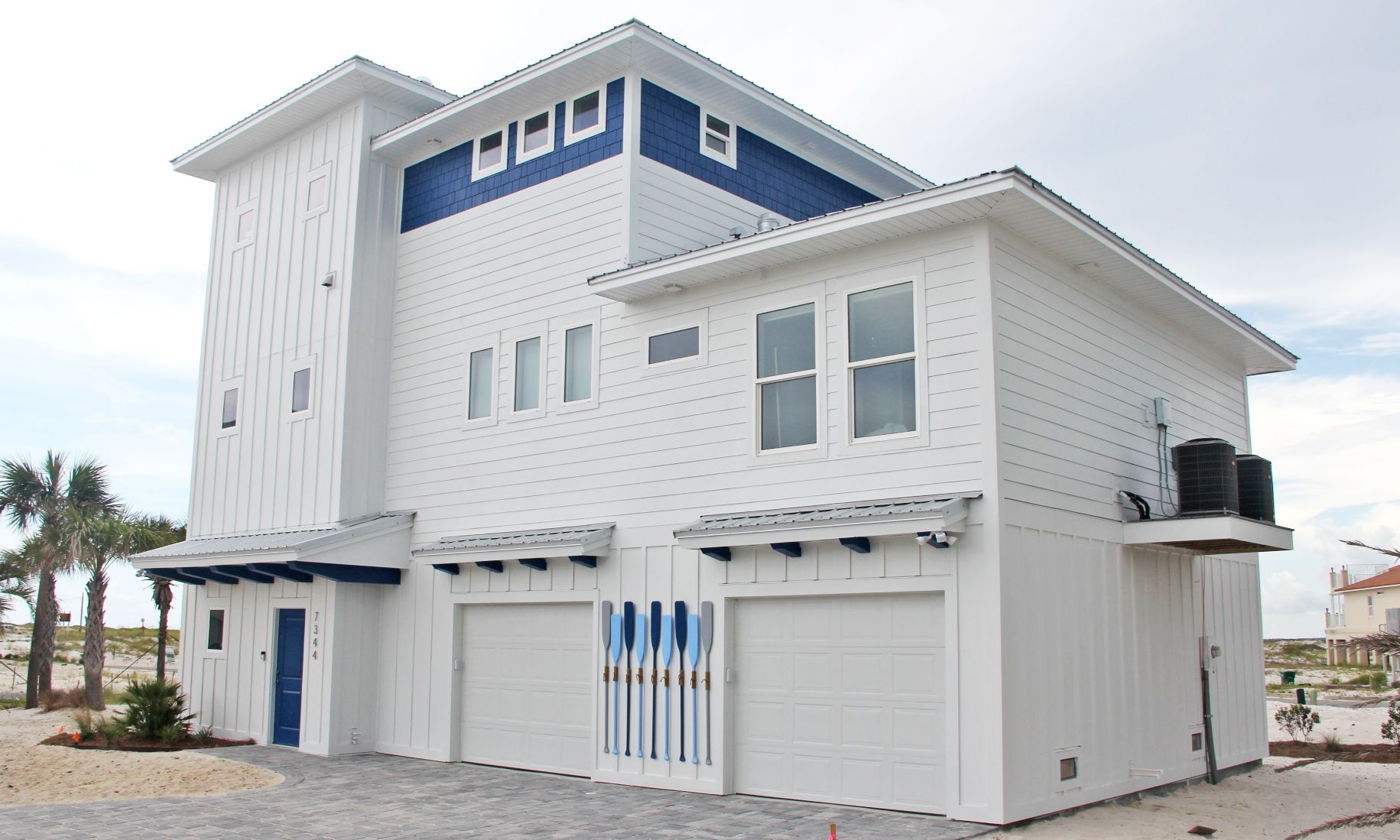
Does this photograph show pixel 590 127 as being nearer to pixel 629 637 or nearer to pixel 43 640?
pixel 629 637

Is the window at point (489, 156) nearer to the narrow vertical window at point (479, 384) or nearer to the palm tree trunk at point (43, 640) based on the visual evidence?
the narrow vertical window at point (479, 384)

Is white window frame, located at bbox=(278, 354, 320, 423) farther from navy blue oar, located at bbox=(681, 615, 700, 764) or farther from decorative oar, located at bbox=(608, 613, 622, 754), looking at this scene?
navy blue oar, located at bbox=(681, 615, 700, 764)

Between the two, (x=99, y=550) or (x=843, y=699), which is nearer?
(x=843, y=699)

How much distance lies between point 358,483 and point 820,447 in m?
7.51

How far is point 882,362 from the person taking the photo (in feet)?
35.3

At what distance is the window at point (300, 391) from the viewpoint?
1630 cm

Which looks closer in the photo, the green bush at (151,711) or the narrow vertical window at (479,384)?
the narrow vertical window at (479,384)

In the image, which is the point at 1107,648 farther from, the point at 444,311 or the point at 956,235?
the point at 444,311

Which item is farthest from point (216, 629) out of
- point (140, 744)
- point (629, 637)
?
point (629, 637)

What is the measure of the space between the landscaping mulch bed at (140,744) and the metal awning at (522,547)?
13.7 feet

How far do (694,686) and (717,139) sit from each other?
23.9 ft

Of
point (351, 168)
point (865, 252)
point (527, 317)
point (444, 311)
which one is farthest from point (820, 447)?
point (351, 168)

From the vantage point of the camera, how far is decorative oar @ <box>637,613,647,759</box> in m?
12.1

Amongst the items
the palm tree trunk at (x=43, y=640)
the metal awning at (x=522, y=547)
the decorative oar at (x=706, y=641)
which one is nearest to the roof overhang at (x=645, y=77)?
the metal awning at (x=522, y=547)
